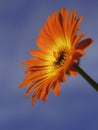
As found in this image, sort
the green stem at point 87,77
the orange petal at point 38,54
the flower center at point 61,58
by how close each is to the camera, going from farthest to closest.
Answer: the flower center at point 61,58, the orange petal at point 38,54, the green stem at point 87,77

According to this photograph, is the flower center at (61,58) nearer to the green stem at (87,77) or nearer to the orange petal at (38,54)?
the orange petal at (38,54)

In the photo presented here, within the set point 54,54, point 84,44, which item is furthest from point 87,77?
point 54,54

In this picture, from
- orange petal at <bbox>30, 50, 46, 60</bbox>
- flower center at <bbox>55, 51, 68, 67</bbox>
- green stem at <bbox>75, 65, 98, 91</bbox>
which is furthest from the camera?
flower center at <bbox>55, 51, 68, 67</bbox>

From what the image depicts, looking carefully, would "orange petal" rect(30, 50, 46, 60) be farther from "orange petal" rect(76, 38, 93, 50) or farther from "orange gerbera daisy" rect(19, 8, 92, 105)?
"orange petal" rect(76, 38, 93, 50)

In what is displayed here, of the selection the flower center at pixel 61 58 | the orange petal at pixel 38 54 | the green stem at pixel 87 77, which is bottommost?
the green stem at pixel 87 77

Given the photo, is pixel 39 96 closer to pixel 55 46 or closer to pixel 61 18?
pixel 61 18

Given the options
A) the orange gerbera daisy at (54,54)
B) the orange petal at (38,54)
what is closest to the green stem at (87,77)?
the orange gerbera daisy at (54,54)

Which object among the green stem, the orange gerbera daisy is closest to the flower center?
the orange gerbera daisy

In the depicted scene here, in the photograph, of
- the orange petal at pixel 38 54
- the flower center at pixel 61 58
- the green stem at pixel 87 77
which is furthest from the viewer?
the flower center at pixel 61 58

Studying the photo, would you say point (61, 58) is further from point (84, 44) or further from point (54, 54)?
point (84, 44)
